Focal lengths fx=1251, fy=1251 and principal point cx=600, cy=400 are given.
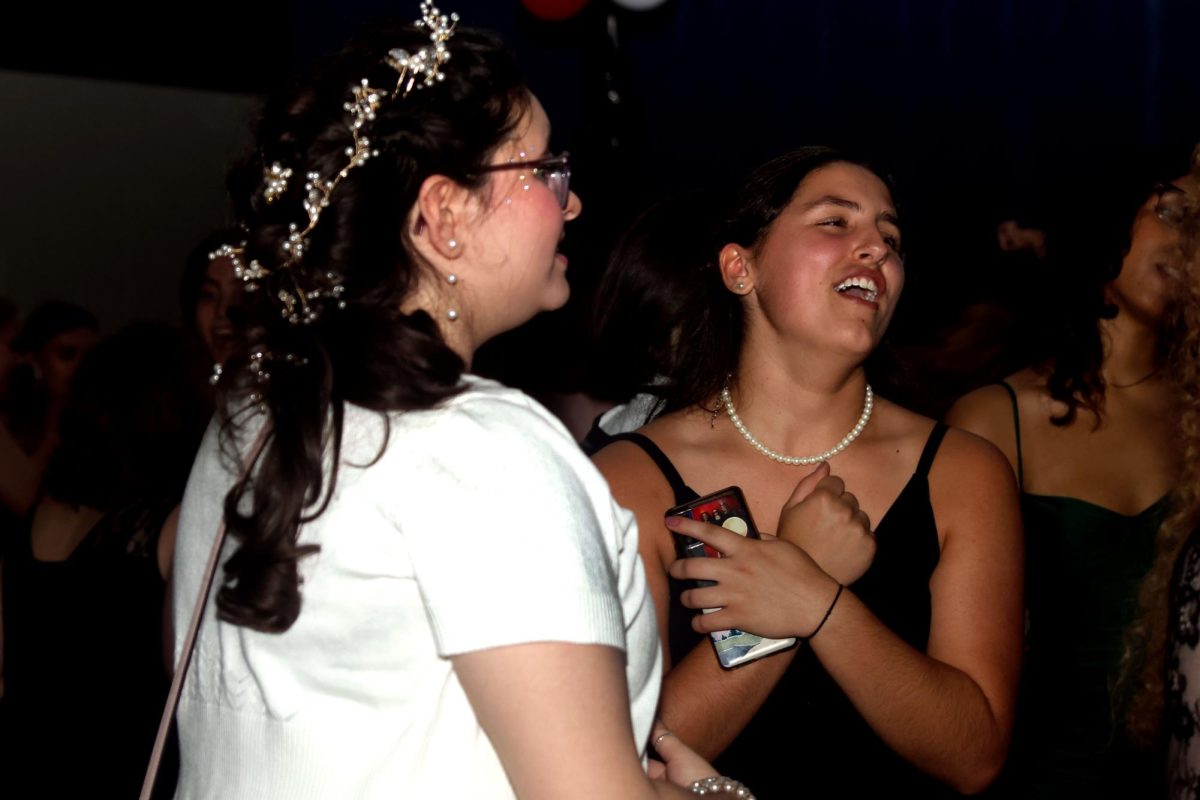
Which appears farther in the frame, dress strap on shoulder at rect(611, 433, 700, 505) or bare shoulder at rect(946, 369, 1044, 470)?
bare shoulder at rect(946, 369, 1044, 470)

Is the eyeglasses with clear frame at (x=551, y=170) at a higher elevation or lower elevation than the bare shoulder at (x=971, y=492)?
higher

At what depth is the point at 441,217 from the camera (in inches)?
47.1

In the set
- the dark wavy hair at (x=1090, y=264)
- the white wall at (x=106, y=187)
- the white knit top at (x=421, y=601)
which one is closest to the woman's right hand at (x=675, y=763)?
the white knit top at (x=421, y=601)

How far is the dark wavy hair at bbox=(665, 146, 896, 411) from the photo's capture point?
210 cm

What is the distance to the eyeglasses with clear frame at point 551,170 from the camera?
1228 millimetres

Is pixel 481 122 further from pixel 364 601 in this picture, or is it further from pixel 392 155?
pixel 364 601

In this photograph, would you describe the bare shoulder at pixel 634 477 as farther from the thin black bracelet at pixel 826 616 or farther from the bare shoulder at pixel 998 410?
the bare shoulder at pixel 998 410

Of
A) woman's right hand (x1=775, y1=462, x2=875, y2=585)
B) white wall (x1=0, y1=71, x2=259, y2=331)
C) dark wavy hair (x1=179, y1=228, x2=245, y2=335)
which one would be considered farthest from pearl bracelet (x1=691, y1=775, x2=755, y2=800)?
white wall (x1=0, y1=71, x2=259, y2=331)

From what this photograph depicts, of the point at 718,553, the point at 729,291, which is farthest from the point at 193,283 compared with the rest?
the point at 718,553

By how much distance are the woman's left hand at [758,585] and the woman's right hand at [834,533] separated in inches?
2.0

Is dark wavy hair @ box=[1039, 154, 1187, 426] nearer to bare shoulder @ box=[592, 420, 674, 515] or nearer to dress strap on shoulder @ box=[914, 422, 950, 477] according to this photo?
dress strap on shoulder @ box=[914, 422, 950, 477]

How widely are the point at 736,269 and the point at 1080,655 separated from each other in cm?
104

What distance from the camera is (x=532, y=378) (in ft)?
9.87

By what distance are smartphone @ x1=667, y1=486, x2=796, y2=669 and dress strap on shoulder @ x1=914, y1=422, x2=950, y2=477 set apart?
0.34 meters
